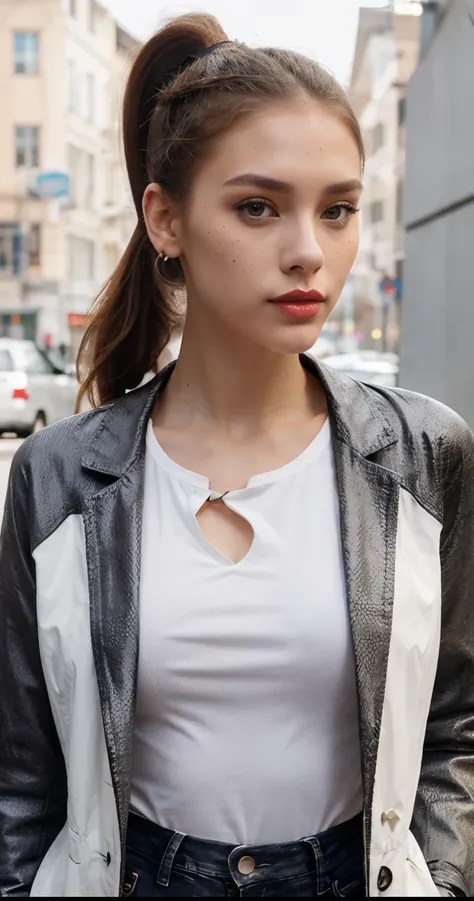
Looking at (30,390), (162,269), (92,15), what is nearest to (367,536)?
(162,269)

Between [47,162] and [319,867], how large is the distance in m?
15.9

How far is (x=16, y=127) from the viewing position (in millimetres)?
16172

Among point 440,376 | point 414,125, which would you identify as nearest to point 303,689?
point 440,376

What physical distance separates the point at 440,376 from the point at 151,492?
3392 millimetres

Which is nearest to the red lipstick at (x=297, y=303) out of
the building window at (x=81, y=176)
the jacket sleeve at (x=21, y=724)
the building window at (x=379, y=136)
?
the jacket sleeve at (x=21, y=724)

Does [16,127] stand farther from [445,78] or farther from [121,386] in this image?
[121,386]

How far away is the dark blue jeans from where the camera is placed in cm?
105

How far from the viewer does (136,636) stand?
108 cm

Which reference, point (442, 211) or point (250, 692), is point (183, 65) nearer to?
point (250, 692)

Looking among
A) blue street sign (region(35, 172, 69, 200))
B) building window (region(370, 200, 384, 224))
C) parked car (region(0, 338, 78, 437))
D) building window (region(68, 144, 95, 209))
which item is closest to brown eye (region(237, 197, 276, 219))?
parked car (region(0, 338, 78, 437))

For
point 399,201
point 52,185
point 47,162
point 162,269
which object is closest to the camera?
point 162,269

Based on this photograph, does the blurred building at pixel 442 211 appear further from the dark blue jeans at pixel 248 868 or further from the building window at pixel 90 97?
the building window at pixel 90 97

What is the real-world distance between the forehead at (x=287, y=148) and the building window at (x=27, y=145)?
15.7 meters

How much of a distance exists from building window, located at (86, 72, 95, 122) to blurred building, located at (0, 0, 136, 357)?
16 mm
